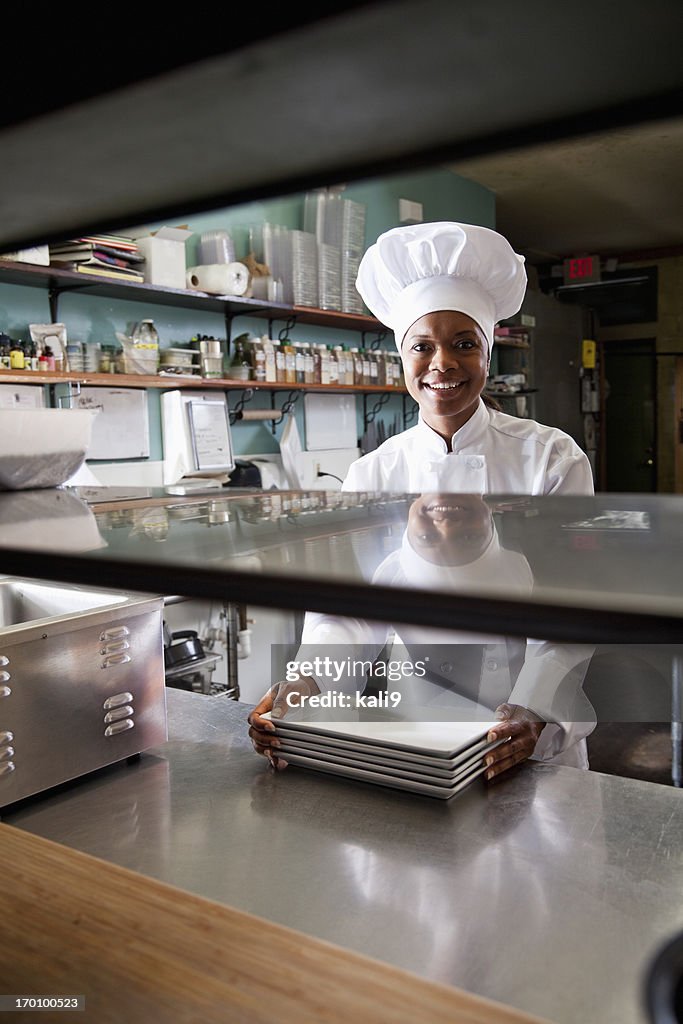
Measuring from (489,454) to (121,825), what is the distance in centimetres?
133

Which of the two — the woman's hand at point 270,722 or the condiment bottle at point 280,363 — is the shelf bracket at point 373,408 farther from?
the woman's hand at point 270,722

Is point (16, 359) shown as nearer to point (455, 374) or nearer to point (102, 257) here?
point (102, 257)

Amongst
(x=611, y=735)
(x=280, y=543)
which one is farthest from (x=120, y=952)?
(x=611, y=735)

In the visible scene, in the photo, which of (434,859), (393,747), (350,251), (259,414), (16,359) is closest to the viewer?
(434,859)

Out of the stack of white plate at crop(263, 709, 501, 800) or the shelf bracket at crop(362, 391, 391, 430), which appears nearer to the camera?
the stack of white plate at crop(263, 709, 501, 800)

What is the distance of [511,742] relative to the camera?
1154mm

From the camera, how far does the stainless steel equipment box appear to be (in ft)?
3.48

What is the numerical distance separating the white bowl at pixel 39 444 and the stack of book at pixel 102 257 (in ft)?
6.89

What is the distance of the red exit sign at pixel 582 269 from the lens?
788 centimetres

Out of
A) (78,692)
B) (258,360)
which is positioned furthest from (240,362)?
(78,692)

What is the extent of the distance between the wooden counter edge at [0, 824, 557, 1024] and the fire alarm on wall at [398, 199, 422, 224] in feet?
15.5

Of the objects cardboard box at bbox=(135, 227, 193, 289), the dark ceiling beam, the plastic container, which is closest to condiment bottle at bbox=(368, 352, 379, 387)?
the plastic container

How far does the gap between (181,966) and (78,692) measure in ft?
2.03

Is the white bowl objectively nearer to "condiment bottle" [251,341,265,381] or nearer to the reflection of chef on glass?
the reflection of chef on glass
